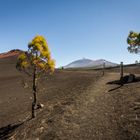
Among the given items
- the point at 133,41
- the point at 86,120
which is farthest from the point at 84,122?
the point at 133,41

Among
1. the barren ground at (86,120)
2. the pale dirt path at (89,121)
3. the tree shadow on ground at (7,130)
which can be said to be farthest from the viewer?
the tree shadow on ground at (7,130)

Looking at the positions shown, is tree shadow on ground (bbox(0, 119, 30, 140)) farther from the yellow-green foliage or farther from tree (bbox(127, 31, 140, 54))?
tree (bbox(127, 31, 140, 54))

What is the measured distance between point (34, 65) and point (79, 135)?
10.6 m

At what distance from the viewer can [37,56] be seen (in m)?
27.5

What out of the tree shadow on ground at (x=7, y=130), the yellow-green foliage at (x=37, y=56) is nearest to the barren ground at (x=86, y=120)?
the tree shadow on ground at (x=7, y=130)

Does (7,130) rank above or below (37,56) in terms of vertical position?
below

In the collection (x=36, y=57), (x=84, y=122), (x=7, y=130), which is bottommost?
(x=7, y=130)

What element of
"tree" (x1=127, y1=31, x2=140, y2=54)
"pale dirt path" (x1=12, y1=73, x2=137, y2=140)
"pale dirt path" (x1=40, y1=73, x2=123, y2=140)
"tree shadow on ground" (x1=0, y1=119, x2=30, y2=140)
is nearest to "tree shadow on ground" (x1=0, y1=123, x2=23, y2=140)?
"tree shadow on ground" (x1=0, y1=119, x2=30, y2=140)

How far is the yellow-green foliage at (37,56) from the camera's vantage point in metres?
27.2

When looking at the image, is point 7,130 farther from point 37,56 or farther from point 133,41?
point 133,41

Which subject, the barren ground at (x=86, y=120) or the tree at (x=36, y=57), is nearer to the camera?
the barren ground at (x=86, y=120)

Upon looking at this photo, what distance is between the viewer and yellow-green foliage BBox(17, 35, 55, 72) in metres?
27.2

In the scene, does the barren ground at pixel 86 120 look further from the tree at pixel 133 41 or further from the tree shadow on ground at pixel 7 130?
the tree at pixel 133 41

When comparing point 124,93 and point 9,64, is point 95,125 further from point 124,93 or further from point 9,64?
point 9,64
